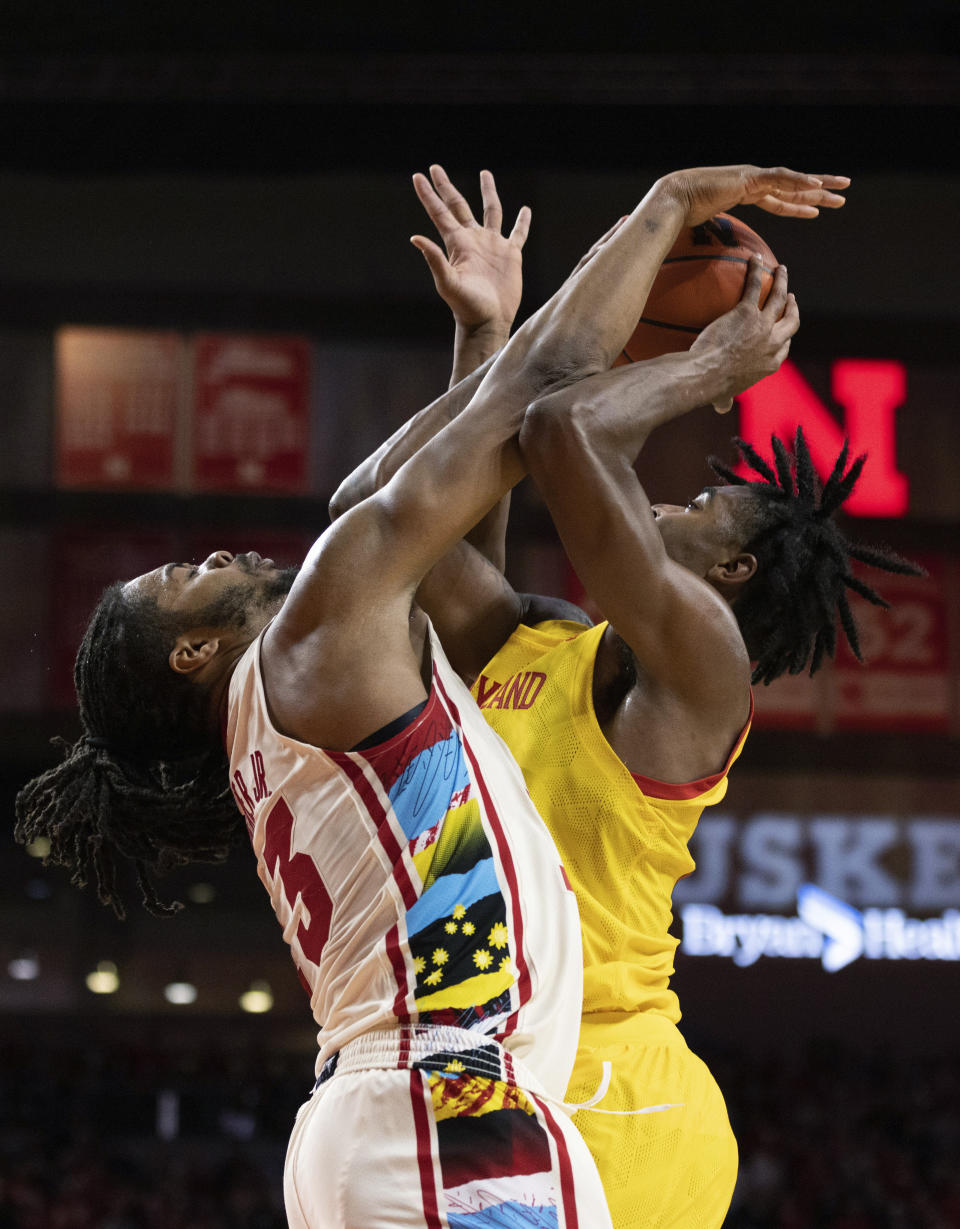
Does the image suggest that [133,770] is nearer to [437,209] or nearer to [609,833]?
[609,833]

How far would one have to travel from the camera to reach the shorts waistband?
6.61 ft

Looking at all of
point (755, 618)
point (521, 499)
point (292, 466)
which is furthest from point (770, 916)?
point (755, 618)

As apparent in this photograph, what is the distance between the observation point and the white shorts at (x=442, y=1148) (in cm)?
193

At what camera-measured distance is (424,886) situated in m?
2.10

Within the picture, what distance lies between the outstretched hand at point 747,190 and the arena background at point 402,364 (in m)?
6.71

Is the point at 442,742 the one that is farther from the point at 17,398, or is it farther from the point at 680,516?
the point at 17,398

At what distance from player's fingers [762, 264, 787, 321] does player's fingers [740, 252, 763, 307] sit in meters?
0.03

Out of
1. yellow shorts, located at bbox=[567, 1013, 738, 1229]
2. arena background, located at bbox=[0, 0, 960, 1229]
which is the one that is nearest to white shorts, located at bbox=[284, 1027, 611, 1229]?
yellow shorts, located at bbox=[567, 1013, 738, 1229]

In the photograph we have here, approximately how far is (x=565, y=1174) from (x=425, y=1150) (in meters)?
0.19

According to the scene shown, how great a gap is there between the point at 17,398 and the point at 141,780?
7714 millimetres

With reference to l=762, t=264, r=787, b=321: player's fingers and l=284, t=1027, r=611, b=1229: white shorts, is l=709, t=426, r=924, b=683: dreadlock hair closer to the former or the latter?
l=762, t=264, r=787, b=321: player's fingers

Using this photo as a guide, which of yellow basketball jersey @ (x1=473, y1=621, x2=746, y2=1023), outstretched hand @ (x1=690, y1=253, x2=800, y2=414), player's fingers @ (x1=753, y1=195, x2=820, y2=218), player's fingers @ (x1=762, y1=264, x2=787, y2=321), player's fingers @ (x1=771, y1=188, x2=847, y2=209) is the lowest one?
yellow basketball jersey @ (x1=473, y1=621, x2=746, y2=1023)

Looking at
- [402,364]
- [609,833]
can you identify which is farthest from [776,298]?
Answer: [402,364]

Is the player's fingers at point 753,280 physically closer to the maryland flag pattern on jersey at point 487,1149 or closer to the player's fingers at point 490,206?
the player's fingers at point 490,206
